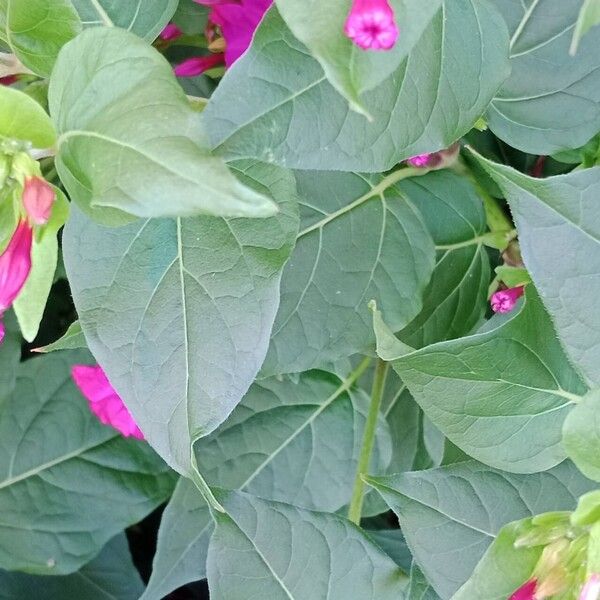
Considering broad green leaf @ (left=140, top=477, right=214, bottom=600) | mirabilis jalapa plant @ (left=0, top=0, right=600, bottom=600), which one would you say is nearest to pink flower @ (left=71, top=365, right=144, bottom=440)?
mirabilis jalapa plant @ (left=0, top=0, right=600, bottom=600)

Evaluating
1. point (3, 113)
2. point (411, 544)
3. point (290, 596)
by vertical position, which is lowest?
point (290, 596)

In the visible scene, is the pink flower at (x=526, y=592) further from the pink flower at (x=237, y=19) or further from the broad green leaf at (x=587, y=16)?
the pink flower at (x=237, y=19)

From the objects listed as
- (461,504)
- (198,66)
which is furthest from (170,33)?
(461,504)

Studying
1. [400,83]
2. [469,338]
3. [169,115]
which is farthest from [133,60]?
[469,338]

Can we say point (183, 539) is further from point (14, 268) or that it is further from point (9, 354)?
point (14, 268)

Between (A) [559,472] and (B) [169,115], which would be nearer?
(B) [169,115]

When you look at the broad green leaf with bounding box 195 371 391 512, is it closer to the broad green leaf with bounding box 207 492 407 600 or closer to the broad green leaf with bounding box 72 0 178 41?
the broad green leaf with bounding box 207 492 407 600

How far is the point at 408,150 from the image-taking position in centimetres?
55

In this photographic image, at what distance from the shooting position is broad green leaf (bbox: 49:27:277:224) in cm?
38

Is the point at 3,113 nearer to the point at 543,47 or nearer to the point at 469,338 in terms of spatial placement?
the point at 469,338

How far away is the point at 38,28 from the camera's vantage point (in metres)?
0.57

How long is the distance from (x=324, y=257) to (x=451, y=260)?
144 mm

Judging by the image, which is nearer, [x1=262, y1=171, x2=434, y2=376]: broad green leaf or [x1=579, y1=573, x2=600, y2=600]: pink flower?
[x1=579, y1=573, x2=600, y2=600]: pink flower

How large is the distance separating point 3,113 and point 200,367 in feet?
0.67
